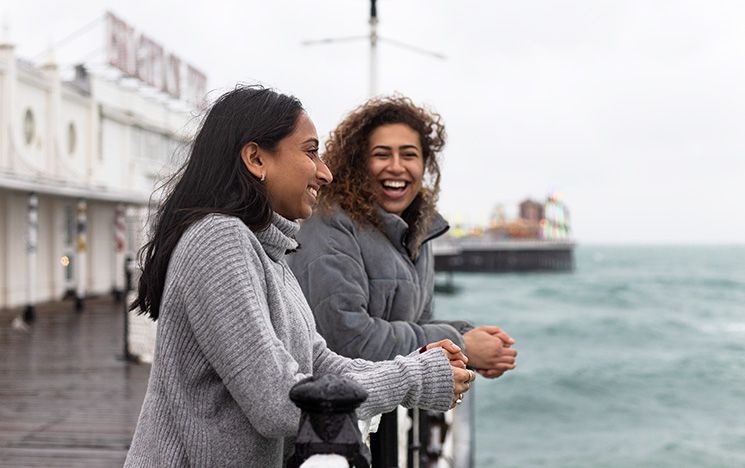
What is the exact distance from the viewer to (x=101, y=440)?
5.74 meters

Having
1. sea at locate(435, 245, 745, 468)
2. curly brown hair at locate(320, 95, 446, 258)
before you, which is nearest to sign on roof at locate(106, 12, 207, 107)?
sea at locate(435, 245, 745, 468)

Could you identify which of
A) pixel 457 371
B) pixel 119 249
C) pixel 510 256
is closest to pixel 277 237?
pixel 457 371

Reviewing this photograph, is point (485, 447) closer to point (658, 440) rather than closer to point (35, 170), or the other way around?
point (658, 440)

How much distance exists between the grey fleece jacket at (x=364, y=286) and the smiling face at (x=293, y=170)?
0.71m

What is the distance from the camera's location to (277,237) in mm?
1581

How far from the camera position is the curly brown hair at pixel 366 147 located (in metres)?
2.72

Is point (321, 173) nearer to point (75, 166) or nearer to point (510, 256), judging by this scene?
point (75, 166)

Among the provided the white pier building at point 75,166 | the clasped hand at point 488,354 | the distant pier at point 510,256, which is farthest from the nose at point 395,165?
Result: the distant pier at point 510,256

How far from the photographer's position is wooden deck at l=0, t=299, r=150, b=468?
17.9 feet

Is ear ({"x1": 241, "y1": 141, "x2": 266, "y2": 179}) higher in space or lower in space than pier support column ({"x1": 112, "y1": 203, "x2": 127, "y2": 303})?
higher

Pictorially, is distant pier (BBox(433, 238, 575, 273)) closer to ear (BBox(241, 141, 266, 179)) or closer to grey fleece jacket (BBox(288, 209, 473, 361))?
grey fleece jacket (BBox(288, 209, 473, 361))

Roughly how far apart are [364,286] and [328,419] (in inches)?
46.7

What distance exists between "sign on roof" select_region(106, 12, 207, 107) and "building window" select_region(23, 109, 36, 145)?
13.1ft

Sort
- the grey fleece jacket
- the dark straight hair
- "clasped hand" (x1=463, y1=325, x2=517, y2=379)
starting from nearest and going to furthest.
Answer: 1. the dark straight hair
2. the grey fleece jacket
3. "clasped hand" (x1=463, y1=325, x2=517, y2=379)
